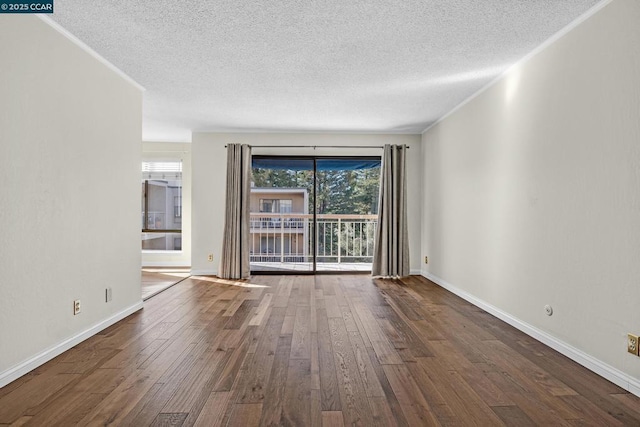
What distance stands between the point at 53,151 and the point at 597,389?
12.3 feet

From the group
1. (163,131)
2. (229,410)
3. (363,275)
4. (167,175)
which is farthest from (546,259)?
(167,175)

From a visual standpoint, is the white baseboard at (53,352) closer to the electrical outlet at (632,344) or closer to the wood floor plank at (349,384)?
the wood floor plank at (349,384)

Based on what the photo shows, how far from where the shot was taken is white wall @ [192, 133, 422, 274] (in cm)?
609

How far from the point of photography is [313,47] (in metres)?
3.08

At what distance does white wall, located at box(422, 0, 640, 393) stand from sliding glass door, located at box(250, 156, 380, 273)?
265 cm

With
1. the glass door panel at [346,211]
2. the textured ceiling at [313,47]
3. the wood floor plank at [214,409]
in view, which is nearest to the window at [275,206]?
the glass door panel at [346,211]

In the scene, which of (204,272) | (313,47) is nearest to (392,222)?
(204,272)

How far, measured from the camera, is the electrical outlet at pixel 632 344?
2132mm

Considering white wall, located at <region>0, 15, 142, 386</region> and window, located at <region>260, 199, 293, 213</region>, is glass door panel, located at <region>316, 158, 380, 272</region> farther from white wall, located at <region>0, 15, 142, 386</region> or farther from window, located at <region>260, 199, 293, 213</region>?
white wall, located at <region>0, 15, 142, 386</region>

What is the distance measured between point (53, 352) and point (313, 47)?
2.94 metres

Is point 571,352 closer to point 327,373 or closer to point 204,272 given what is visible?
point 327,373

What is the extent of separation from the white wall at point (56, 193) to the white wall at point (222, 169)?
2317mm

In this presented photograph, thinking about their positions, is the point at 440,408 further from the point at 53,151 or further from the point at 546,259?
the point at 53,151

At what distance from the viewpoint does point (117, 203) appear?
358cm
